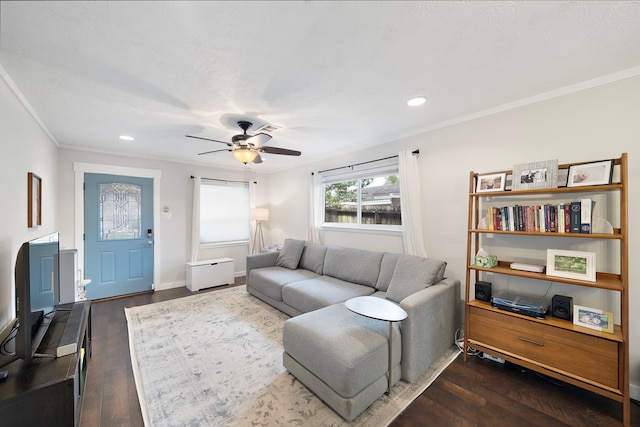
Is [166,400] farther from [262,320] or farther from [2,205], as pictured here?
[2,205]

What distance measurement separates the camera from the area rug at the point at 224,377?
5.54 ft

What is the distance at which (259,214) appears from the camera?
212 inches

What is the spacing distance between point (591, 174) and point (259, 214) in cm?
485

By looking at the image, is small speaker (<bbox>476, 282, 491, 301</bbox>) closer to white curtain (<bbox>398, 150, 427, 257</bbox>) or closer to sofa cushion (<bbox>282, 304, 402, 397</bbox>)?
white curtain (<bbox>398, 150, 427, 257</bbox>)

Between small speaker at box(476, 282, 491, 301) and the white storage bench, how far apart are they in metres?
3.98

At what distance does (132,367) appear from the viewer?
223 centimetres

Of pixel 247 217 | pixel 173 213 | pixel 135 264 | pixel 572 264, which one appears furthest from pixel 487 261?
pixel 135 264

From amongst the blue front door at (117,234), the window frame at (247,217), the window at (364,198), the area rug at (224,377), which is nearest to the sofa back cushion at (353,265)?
the window at (364,198)

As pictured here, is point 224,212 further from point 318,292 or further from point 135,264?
point 318,292

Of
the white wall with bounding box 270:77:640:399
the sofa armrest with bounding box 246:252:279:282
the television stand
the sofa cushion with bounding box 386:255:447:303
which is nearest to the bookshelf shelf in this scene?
the white wall with bounding box 270:77:640:399

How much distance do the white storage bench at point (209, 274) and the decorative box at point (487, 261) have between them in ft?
13.2

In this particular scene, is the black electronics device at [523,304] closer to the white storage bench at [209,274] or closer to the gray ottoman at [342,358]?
the gray ottoman at [342,358]

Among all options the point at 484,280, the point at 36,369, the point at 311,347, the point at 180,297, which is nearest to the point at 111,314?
the point at 180,297

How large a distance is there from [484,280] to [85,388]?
3639mm
